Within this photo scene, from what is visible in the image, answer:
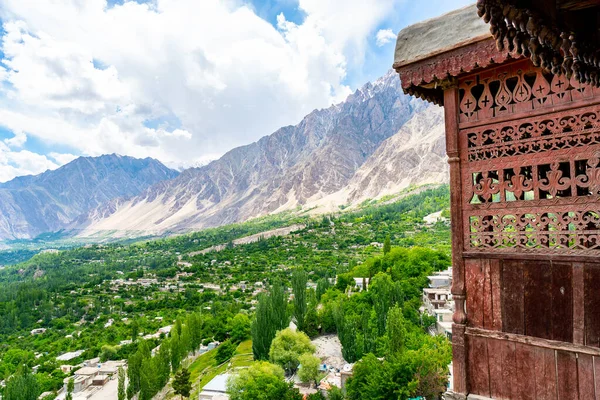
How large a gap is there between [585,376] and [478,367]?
562 millimetres

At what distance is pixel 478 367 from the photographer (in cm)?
256

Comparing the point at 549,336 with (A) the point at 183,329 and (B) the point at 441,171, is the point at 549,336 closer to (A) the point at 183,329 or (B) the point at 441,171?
(A) the point at 183,329

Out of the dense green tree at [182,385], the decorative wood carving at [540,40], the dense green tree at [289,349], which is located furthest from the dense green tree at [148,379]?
the decorative wood carving at [540,40]

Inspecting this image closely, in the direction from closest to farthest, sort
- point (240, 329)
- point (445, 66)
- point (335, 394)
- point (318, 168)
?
point (445, 66) → point (335, 394) → point (240, 329) → point (318, 168)

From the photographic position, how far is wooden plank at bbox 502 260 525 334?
7.98 ft

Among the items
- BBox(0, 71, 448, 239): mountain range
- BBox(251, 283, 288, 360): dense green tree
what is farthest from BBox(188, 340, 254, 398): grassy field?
BBox(0, 71, 448, 239): mountain range

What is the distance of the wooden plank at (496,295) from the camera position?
250cm

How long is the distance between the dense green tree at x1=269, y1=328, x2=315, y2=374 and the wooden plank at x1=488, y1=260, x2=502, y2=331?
47.4 ft

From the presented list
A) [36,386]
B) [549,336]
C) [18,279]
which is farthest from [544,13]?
[18,279]

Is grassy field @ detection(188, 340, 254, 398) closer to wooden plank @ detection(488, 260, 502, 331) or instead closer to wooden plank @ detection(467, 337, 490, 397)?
wooden plank @ detection(467, 337, 490, 397)

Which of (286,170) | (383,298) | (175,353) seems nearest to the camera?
(383,298)

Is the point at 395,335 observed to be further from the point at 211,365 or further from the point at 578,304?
the point at 211,365

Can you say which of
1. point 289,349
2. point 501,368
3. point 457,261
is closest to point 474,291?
point 457,261

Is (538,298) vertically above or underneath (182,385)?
above
